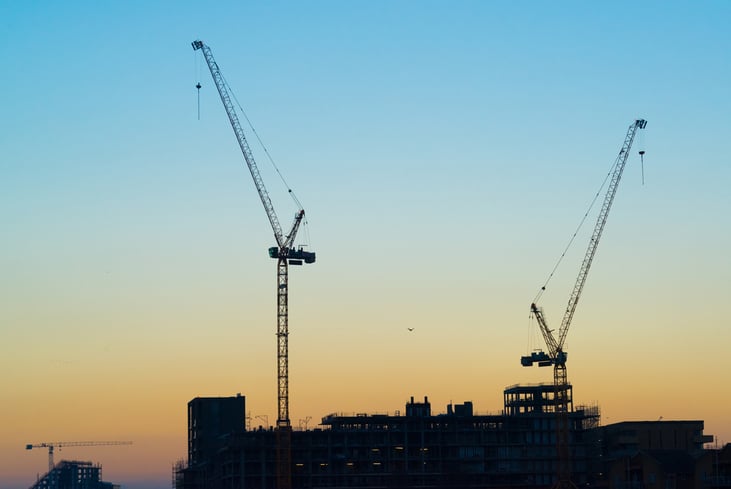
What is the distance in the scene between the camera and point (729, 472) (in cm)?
18788
